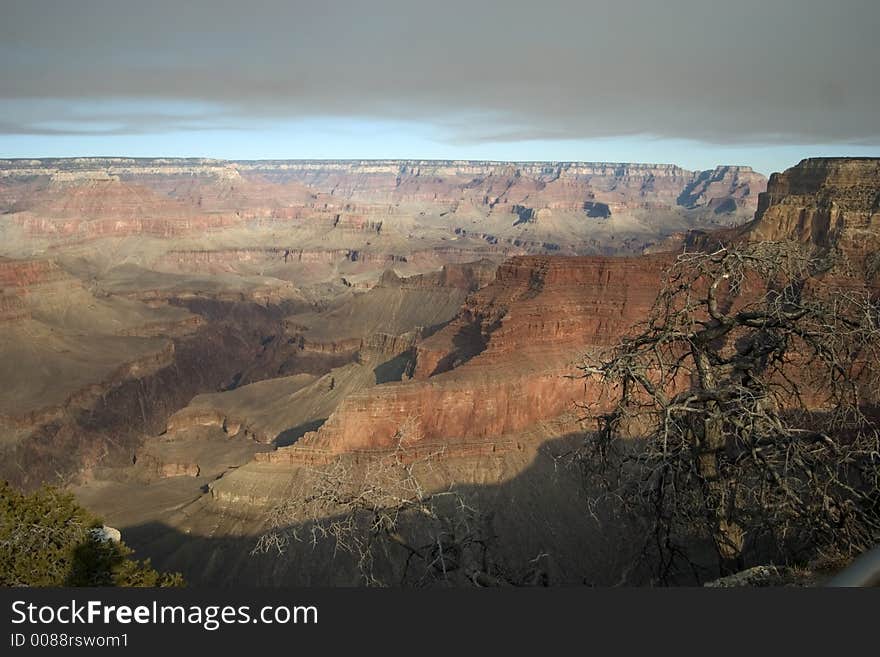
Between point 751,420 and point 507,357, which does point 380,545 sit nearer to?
point 507,357

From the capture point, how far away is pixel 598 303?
54938mm

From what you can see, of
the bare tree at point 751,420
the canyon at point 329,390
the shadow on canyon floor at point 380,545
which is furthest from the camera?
the canyon at point 329,390

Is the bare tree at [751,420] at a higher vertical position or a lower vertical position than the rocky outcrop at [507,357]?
higher

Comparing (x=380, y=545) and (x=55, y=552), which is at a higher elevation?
(x=55, y=552)

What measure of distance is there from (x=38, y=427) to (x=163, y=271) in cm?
11101

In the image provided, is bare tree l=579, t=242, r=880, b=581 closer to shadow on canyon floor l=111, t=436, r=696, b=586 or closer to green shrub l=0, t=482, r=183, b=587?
green shrub l=0, t=482, r=183, b=587

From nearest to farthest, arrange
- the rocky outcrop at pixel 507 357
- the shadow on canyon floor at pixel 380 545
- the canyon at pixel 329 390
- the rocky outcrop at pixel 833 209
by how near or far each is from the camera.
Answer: the shadow on canyon floor at pixel 380 545 → the canyon at pixel 329 390 → the rocky outcrop at pixel 507 357 → the rocky outcrop at pixel 833 209

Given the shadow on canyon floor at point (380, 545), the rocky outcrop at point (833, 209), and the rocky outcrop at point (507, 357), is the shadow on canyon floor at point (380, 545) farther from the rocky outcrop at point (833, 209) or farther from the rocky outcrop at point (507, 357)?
the rocky outcrop at point (833, 209)

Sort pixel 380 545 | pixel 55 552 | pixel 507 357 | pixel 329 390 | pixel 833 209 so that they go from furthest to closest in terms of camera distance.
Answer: pixel 833 209 < pixel 329 390 < pixel 507 357 < pixel 380 545 < pixel 55 552

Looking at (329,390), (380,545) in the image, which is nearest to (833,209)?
(329,390)

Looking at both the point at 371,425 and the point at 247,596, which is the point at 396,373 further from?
the point at 247,596

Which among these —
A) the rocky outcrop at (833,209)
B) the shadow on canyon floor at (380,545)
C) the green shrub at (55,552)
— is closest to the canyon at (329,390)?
the shadow on canyon floor at (380,545)

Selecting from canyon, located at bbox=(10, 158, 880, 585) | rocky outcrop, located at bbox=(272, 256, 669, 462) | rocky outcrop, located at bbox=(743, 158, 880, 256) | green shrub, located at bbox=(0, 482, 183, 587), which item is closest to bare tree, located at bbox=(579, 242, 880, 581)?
canyon, located at bbox=(10, 158, 880, 585)

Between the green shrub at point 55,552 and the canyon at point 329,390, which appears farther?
the canyon at point 329,390
